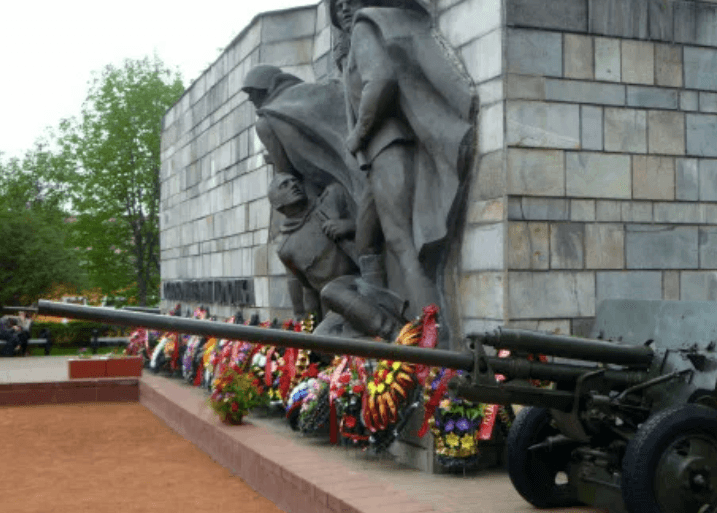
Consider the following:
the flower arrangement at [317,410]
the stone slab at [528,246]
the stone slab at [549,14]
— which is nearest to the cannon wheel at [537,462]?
the stone slab at [528,246]

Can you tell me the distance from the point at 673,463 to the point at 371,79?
4.33 meters

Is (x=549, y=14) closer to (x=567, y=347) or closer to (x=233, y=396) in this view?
(x=567, y=347)

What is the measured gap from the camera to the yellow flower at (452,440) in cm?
689

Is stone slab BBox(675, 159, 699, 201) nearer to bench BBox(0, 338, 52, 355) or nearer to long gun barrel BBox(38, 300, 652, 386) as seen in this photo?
long gun barrel BBox(38, 300, 652, 386)

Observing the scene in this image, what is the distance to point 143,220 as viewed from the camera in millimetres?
40844

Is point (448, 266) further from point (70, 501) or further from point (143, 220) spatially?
point (143, 220)

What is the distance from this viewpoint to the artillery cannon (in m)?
4.84

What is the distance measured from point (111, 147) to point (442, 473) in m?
34.4

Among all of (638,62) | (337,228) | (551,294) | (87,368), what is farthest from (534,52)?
(87,368)

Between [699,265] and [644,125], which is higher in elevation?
[644,125]

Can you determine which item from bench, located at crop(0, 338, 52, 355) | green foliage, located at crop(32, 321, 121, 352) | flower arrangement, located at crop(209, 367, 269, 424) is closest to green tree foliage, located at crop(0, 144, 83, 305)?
green foliage, located at crop(32, 321, 121, 352)

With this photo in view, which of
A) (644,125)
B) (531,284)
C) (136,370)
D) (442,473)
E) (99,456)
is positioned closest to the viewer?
(442,473)

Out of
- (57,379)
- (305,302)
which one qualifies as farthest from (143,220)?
(305,302)

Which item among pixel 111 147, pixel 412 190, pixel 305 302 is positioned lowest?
pixel 305 302
